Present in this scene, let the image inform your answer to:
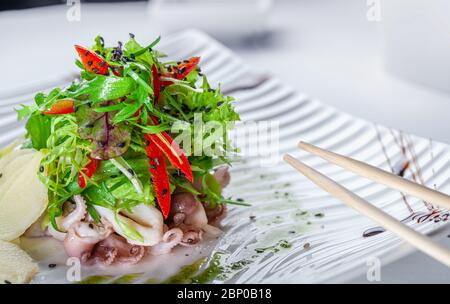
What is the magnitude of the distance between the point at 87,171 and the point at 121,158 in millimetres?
125

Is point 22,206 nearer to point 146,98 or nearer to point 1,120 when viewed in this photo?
point 146,98

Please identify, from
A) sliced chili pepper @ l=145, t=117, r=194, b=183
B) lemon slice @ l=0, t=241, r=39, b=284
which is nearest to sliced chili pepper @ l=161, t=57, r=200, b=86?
sliced chili pepper @ l=145, t=117, r=194, b=183

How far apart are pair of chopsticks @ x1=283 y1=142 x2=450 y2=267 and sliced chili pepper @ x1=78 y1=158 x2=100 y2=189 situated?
0.78 meters

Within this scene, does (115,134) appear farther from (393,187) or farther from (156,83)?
(393,187)

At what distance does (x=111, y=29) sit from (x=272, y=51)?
1.24 m

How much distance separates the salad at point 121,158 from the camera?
2387mm

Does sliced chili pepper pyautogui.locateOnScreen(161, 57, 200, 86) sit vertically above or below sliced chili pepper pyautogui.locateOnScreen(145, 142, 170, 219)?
above

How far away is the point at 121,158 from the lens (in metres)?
2.44

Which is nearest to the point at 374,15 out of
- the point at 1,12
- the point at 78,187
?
the point at 78,187

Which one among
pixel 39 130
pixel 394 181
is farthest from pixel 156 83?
pixel 394 181

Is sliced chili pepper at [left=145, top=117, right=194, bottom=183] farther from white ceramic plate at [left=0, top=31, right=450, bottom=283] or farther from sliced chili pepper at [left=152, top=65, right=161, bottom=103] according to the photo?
white ceramic plate at [left=0, top=31, right=450, bottom=283]

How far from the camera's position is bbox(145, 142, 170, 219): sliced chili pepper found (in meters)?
2.43

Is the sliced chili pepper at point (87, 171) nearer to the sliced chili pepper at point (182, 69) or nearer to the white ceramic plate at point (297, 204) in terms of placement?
the white ceramic plate at point (297, 204)

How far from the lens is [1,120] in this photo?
11.1 ft
